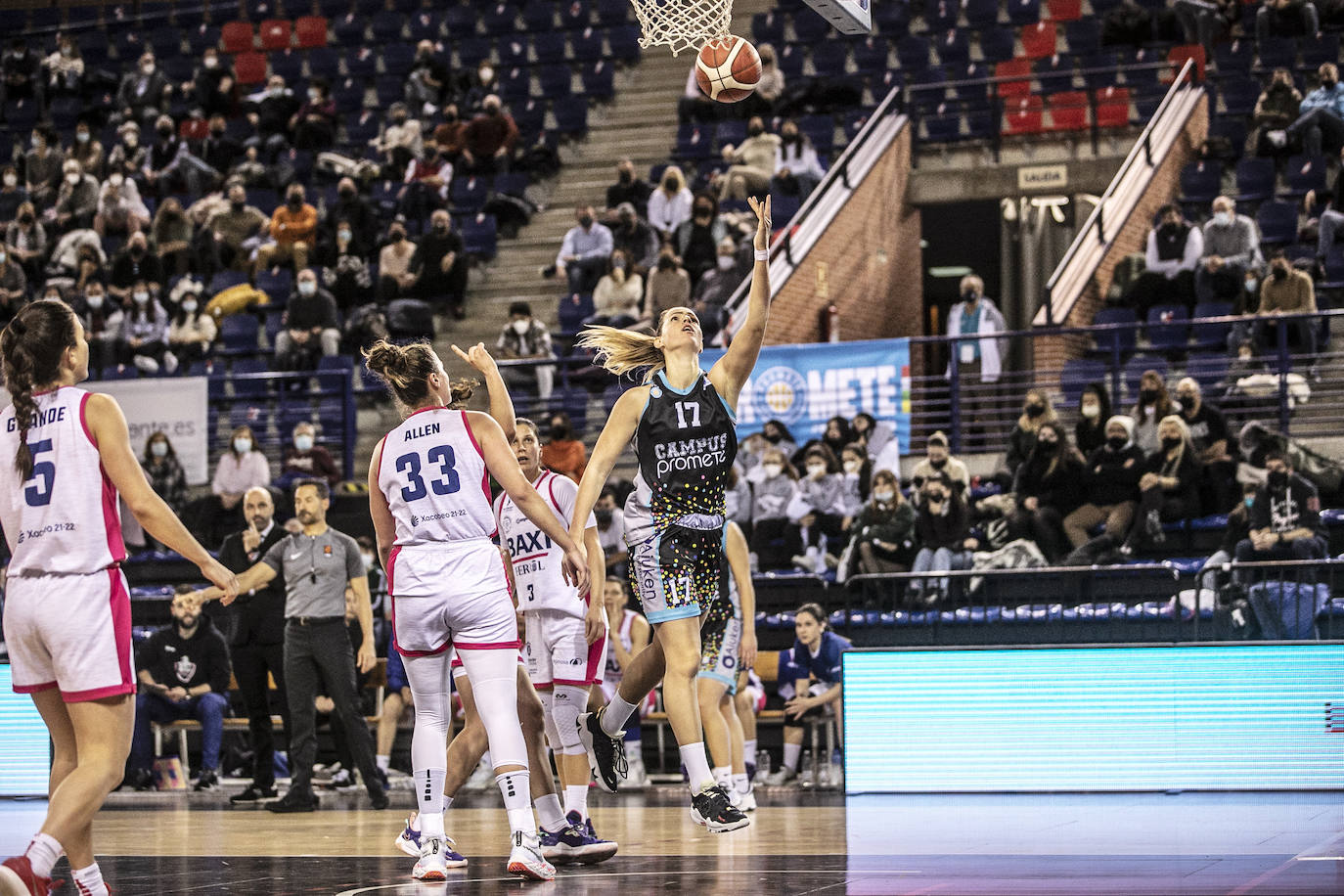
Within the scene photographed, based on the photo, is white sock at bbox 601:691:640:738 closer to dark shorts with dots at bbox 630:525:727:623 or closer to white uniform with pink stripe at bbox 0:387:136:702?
dark shorts with dots at bbox 630:525:727:623

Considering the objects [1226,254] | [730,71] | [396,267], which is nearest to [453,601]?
[730,71]

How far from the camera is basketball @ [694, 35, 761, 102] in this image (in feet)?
32.5

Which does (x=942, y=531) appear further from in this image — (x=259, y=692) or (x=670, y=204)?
(x=670, y=204)

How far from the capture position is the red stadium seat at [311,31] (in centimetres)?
2766

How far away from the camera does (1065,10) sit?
22.8 m

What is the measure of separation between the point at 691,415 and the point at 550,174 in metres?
16.1

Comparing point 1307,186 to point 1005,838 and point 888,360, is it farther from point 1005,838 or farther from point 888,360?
point 1005,838

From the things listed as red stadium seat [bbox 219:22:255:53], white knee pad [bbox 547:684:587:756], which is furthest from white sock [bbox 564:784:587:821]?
red stadium seat [bbox 219:22:255:53]

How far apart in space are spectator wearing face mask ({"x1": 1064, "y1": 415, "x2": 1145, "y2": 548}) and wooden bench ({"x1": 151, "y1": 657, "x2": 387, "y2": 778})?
6.10 m

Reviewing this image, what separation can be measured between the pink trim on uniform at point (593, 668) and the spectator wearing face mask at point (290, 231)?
48.7 ft

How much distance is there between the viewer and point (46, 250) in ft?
76.4

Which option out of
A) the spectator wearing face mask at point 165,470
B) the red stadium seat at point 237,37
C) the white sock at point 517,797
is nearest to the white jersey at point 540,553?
the white sock at point 517,797

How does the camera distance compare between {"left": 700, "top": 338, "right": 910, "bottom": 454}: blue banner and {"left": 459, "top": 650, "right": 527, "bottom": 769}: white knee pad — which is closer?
{"left": 459, "top": 650, "right": 527, "bottom": 769}: white knee pad

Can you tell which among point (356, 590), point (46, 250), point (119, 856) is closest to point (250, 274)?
point (46, 250)
